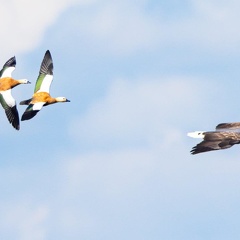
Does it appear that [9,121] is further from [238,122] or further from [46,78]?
[238,122]

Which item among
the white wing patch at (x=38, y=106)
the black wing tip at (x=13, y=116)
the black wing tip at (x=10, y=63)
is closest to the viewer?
the black wing tip at (x=13, y=116)

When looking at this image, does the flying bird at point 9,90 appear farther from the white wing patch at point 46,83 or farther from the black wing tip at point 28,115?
the white wing patch at point 46,83

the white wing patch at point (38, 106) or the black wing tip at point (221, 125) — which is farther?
the white wing patch at point (38, 106)

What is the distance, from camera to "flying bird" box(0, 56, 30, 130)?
62.7 metres

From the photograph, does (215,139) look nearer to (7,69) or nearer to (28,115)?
(28,115)

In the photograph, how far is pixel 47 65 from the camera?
6756cm

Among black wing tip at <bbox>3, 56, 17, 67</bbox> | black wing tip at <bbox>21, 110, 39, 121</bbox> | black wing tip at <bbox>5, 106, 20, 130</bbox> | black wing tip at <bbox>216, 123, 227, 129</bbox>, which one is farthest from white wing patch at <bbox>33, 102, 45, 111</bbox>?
black wing tip at <bbox>216, 123, 227, 129</bbox>

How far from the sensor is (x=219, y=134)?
2201 inches

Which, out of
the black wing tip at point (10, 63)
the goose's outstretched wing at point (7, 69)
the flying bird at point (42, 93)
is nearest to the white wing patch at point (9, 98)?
the flying bird at point (42, 93)

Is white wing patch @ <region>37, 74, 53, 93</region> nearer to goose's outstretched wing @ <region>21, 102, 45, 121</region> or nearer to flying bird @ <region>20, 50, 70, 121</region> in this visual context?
flying bird @ <region>20, 50, 70, 121</region>

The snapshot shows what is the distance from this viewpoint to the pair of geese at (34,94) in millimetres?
62719

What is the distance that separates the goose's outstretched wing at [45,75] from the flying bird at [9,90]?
1306 mm

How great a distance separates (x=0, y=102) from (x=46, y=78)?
172 inches

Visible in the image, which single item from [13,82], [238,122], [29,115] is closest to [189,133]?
[238,122]
